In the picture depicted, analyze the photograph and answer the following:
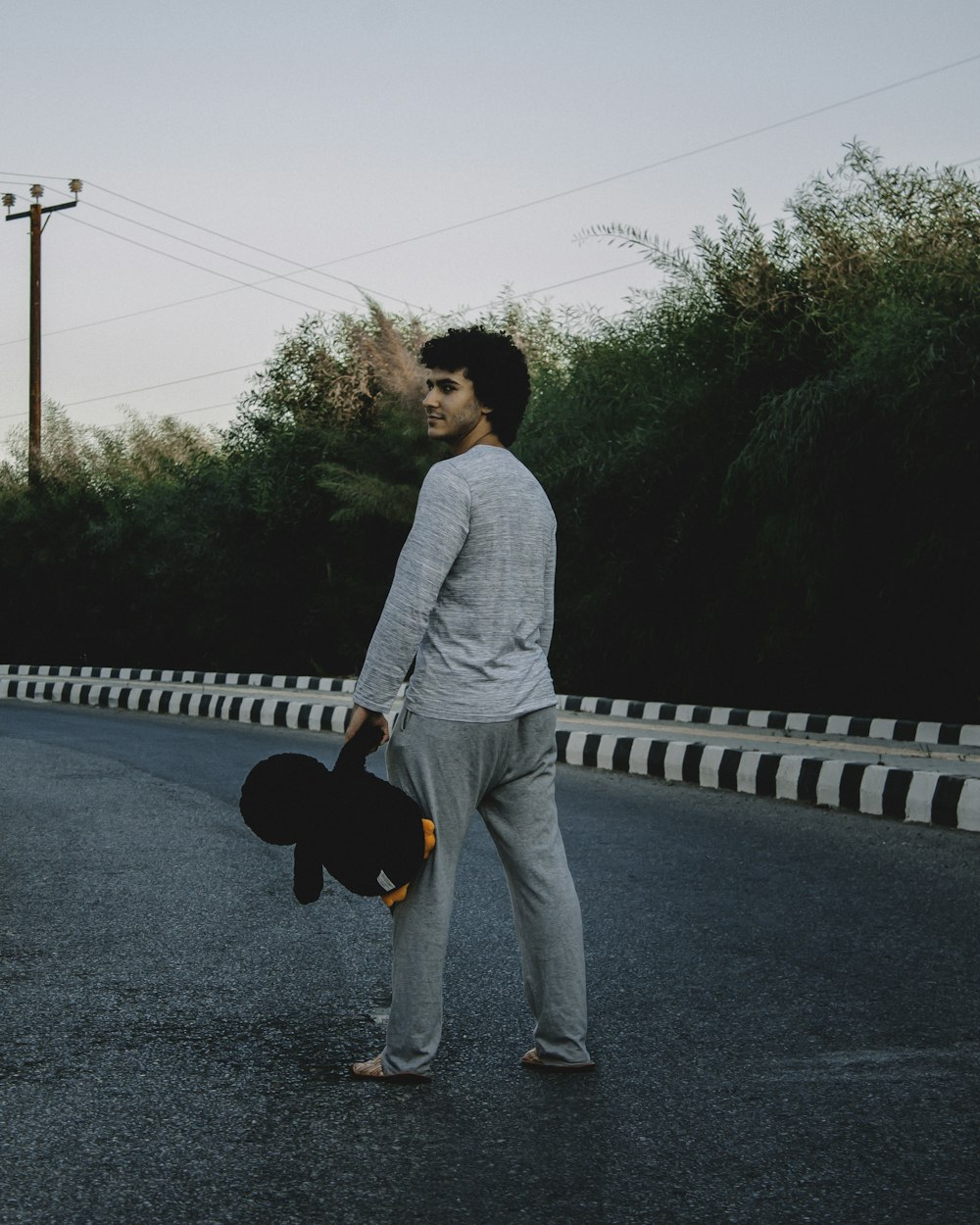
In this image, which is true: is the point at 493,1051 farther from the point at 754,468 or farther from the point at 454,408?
the point at 754,468

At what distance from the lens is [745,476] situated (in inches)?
610

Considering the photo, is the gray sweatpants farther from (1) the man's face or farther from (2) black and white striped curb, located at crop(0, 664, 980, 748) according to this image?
(2) black and white striped curb, located at crop(0, 664, 980, 748)

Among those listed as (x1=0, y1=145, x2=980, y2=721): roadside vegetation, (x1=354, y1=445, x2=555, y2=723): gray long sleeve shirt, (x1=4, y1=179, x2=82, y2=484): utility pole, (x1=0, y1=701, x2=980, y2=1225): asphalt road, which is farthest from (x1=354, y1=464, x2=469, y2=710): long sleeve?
(x1=4, y1=179, x2=82, y2=484): utility pole

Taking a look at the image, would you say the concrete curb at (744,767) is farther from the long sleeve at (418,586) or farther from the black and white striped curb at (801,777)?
the long sleeve at (418,586)

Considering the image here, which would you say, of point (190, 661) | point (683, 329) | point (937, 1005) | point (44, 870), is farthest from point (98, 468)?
point (937, 1005)

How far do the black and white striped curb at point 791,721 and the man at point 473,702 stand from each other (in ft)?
31.8

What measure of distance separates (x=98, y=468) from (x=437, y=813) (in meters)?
34.7

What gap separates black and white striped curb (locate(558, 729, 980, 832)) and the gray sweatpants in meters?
5.38

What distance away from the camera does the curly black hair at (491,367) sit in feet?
13.1

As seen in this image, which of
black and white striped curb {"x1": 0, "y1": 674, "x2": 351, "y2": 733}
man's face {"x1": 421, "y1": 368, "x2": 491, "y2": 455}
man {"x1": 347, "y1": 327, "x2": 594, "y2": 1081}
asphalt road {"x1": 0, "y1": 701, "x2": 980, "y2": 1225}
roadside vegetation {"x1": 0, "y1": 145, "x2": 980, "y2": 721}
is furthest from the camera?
black and white striped curb {"x1": 0, "y1": 674, "x2": 351, "y2": 733}

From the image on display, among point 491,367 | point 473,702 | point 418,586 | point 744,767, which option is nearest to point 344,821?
point 473,702

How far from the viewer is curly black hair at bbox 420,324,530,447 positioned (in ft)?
13.1

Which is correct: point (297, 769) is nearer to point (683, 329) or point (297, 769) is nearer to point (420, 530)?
point (420, 530)

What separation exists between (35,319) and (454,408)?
109 ft
